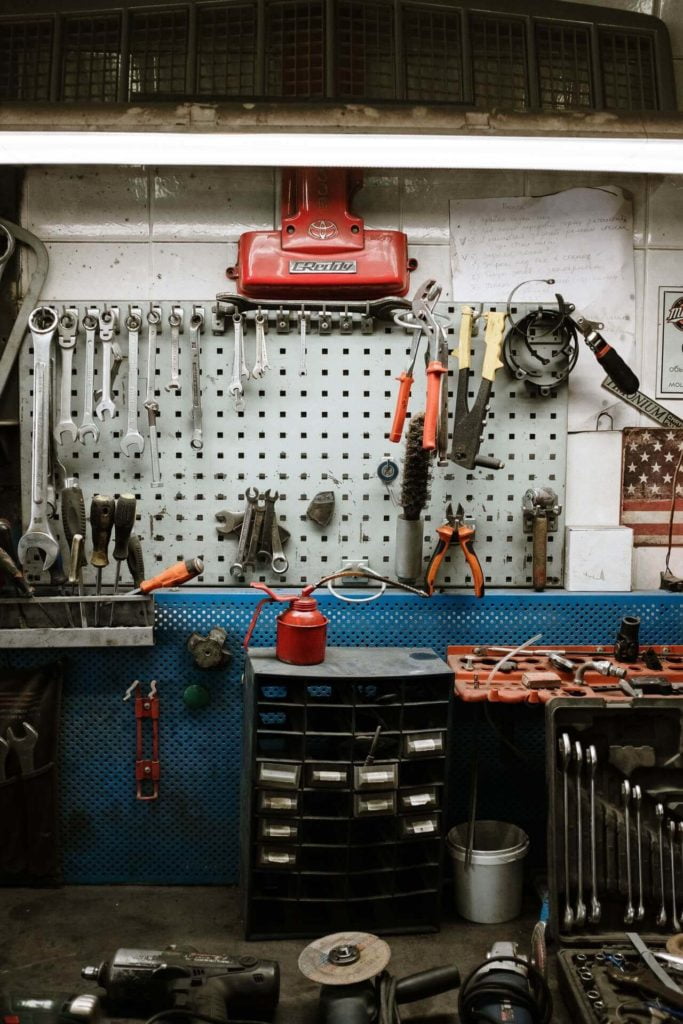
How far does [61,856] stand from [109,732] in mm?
384

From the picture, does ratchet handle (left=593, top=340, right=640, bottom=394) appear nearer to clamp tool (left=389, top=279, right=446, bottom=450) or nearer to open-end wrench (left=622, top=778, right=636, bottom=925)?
clamp tool (left=389, top=279, right=446, bottom=450)

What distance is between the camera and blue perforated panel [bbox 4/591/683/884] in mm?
2396

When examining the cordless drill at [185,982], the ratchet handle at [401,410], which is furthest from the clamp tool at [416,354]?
the cordless drill at [185,982]

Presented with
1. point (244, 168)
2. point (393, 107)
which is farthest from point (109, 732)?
point (393, 107)

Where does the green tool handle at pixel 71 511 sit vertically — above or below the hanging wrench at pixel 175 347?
below

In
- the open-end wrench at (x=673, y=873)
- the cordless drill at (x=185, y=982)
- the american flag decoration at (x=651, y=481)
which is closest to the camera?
the cordless drill at (x=185, y=982)

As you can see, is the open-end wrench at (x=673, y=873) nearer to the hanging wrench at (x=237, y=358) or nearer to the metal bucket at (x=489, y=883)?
the metal bucket at (x=489, y=883)

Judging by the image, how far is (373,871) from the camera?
2102 millimetres

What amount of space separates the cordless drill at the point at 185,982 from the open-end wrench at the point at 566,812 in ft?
2.32

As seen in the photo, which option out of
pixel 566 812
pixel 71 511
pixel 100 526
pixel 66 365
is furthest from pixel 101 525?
pixel 566 812

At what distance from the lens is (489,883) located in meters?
2.23

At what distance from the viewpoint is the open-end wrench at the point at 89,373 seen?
2400 mm

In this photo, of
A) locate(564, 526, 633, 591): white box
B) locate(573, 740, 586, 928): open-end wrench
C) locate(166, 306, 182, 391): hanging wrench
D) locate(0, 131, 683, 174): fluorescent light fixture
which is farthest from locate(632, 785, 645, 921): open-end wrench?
locate(166, 306, 182, 391): hanging wrench

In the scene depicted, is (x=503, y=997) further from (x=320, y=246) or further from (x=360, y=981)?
(x=320, y=246)
